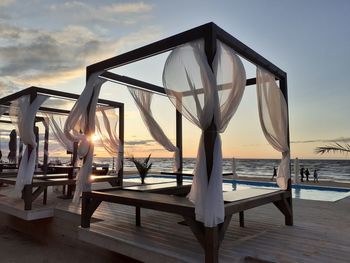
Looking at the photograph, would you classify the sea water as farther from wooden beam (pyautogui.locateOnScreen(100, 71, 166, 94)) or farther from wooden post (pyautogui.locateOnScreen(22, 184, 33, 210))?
wooden post (pyautogui.locateOnScreen(22, 184, 33, 210))

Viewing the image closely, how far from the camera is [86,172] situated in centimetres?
395

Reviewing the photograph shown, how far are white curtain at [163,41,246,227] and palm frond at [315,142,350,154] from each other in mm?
→ 2062

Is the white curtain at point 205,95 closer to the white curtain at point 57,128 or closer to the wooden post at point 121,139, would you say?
the wooden post at point 121,139

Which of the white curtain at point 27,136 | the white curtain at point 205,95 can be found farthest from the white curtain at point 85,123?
the white curtain at point 205,95

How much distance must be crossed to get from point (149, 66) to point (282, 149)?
2284 millimetres

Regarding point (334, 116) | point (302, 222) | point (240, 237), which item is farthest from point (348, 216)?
point (334, 116)

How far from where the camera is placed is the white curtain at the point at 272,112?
138 inches

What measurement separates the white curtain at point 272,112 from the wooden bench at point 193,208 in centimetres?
49

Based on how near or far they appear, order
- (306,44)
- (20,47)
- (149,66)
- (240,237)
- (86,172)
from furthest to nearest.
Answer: (306,44), (20,47), (149,66), (86,172), (240,237)

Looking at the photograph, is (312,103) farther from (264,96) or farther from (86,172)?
(86,172)

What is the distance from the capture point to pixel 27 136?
4.88 metres

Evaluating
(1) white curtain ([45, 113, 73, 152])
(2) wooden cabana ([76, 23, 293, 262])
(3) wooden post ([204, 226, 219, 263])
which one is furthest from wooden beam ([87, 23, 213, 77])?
(1) white curtain ([45, 113, 73, 152])

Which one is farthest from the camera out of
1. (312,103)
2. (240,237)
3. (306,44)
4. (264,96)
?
(312,103)

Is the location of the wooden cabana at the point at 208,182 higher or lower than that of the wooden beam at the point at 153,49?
lower
